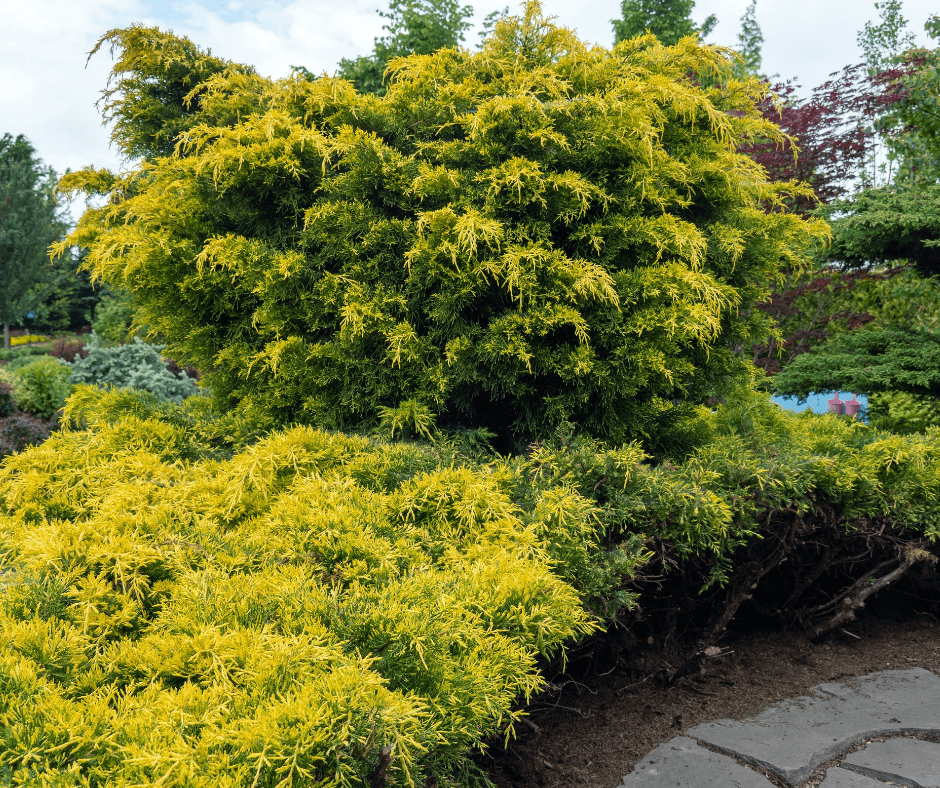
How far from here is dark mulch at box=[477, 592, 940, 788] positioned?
2342 millimetres

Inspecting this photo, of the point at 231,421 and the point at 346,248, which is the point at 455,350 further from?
the point at 231,421

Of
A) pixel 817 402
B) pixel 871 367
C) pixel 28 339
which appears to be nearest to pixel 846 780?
pixel 871 367

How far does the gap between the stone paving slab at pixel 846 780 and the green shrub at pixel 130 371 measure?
8.90 m

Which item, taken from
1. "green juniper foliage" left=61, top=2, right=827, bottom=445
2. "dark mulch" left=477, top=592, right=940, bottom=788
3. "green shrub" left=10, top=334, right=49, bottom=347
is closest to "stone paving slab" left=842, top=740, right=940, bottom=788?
"dark mulch" left=477, top=592, right=940, bottom=788

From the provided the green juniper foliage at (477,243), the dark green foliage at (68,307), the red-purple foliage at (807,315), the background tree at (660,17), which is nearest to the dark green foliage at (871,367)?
the green juniper foliage at (477,243)

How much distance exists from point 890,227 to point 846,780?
448 cm

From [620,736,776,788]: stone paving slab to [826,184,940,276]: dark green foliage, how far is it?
14.8 feet

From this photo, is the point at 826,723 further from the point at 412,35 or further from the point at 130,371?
the point at 412,35

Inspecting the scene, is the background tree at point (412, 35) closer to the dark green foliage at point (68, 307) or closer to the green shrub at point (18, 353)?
the green shrub at point (18, 353)

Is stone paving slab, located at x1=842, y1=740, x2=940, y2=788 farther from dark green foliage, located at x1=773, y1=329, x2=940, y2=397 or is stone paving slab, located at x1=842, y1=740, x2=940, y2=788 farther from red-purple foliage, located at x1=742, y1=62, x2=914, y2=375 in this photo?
red-purple foliage, located at x1=742, y1=62, x2=914, y2=375

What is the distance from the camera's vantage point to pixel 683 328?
318 centimetres

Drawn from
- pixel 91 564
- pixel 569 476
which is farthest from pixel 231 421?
pixel 569 476

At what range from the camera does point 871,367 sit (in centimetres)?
554

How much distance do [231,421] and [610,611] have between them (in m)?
2.25
